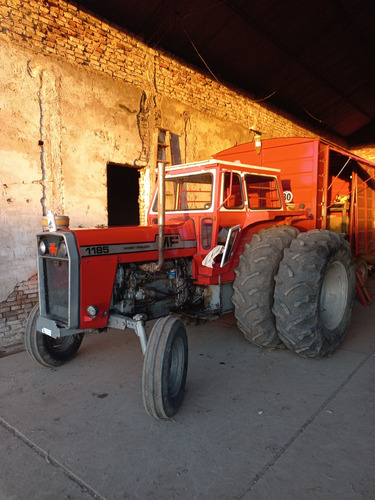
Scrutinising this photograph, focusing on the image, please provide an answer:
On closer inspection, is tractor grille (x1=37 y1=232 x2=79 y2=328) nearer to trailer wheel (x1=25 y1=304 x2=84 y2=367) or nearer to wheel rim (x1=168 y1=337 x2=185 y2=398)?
trailer wheel (x1=25 y1=304 x2=84 y2=367)

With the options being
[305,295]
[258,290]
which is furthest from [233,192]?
[305,295]

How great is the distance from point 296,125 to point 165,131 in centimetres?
578

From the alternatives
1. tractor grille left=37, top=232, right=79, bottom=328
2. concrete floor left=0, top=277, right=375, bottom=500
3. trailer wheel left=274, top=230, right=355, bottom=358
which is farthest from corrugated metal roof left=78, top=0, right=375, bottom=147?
concrete floor left=0, top=277, right=375, bottom=500

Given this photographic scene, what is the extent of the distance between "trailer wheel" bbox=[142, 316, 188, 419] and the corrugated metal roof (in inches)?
194

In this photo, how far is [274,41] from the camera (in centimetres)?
746

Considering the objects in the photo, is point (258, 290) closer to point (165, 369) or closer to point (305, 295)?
point (305, 295)

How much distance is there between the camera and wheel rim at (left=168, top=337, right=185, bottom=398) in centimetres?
289

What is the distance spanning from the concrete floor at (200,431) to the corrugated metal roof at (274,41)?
17.0 ft

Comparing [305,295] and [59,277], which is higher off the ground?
[59,277]

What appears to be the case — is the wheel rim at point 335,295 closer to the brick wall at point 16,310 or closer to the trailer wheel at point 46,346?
the trailer wheel at point 46,346

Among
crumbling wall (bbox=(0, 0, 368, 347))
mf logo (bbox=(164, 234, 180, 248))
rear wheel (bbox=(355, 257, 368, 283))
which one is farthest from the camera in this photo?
rear wheel (bbox=(355, 257, 368, 283))

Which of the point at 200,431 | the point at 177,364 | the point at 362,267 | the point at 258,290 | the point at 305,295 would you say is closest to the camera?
the point at 200,431

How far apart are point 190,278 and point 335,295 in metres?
1.79

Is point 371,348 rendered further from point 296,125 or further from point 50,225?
point 296,125
